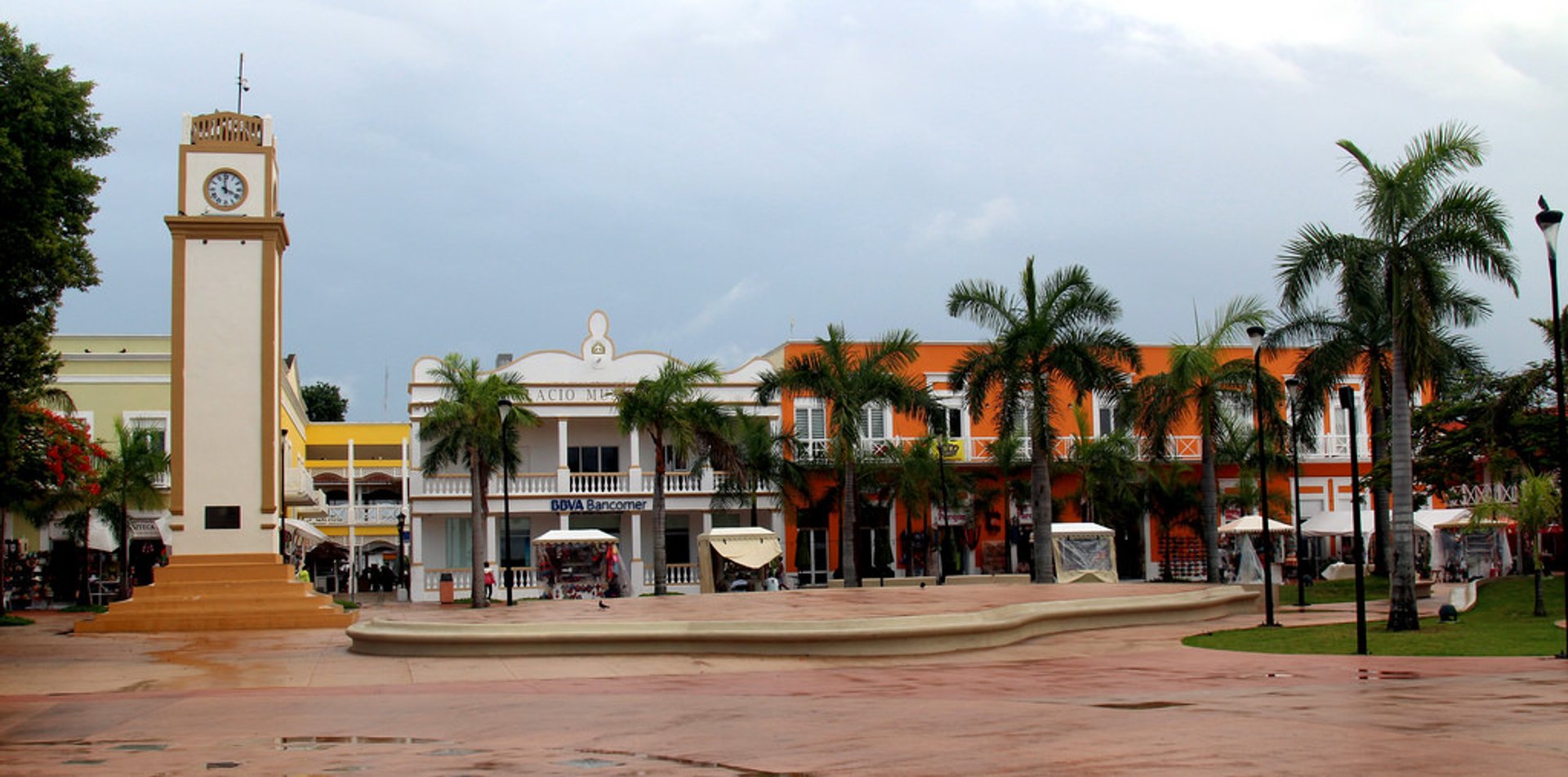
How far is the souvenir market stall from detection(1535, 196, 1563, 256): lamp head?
88.6 ft

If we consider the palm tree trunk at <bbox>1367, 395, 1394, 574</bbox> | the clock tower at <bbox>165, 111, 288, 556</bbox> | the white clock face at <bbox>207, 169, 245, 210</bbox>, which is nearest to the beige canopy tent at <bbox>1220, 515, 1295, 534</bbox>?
the palm tree trunk at <bbox>1367, 395, 1394, 574</bbox>

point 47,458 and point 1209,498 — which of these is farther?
point 1209,498

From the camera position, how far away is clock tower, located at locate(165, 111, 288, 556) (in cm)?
2812

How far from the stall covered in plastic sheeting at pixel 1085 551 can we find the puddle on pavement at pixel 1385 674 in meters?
19.9

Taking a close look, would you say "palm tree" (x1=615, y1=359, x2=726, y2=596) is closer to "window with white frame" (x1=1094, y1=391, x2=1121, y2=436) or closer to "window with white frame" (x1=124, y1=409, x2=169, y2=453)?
"window with white frame" (x1=124, y1=409, x2=169, y2=453)

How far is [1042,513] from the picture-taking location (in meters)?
34.7

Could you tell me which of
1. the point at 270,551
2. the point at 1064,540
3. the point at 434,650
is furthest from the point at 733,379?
the point at 434,650

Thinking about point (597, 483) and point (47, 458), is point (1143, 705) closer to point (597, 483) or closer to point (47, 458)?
point (47, 458)

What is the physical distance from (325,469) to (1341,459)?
44224mm

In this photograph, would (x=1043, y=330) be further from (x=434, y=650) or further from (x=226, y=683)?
(x=226, y=683)

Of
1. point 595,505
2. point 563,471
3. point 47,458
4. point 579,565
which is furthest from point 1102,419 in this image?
point 47,458

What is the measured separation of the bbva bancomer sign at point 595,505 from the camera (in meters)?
47.8

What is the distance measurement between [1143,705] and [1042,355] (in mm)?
23703

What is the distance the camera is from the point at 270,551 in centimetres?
2823
